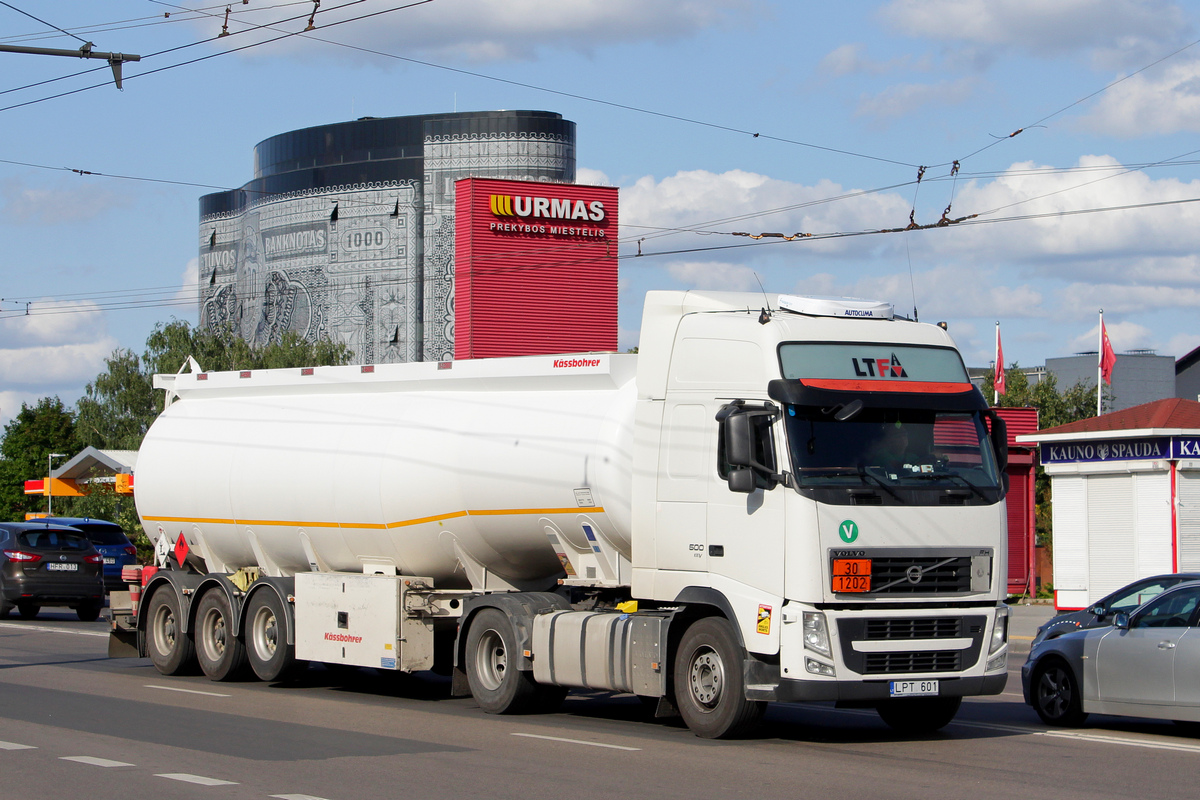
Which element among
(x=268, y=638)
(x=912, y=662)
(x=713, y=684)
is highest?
(x=912, y=662)

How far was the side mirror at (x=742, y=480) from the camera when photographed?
38.5 ft

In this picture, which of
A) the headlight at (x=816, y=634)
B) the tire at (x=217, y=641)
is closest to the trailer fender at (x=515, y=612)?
the headlight at (x=816, y=634)

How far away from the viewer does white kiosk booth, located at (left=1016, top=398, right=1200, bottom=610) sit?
2667cm

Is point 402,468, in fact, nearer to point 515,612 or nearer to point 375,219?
point 515,612

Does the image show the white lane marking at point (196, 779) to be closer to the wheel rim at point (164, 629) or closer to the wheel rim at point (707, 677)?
the wheel rim at point (707, 677)

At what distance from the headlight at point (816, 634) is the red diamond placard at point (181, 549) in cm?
1009

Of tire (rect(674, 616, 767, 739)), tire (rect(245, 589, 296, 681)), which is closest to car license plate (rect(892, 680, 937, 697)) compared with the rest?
tire (rect(674, 616, 767, 739))

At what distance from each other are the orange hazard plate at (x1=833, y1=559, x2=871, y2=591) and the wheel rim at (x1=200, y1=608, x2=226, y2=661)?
9081mm

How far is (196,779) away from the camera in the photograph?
991 cm

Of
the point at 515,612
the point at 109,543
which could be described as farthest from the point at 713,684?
the point at 109,543

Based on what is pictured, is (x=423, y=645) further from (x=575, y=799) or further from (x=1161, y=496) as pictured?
(x=1161, y=496)

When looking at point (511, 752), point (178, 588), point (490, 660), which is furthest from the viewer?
point (178, 588)

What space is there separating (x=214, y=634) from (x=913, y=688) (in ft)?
31.6

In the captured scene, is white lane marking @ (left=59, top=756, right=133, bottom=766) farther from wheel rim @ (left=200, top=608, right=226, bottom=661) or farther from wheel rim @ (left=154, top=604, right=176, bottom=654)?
wheel rim @ (left=154, top=604, right=176, bottom=654)
